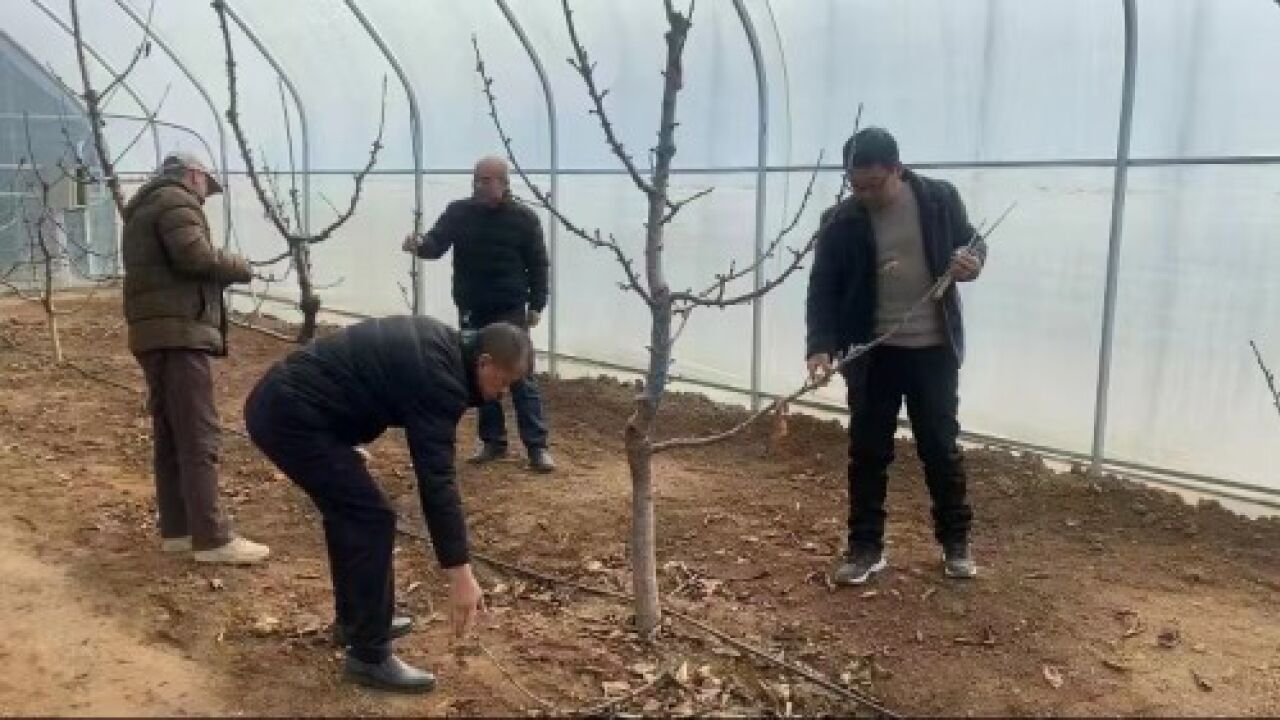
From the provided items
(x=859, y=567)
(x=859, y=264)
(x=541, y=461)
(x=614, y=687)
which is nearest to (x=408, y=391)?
(x=614, y=687)

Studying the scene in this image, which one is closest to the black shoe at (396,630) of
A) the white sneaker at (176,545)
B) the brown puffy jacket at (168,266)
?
the white sneaker at (176,545)

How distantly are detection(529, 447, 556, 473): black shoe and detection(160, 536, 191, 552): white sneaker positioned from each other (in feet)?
6.47

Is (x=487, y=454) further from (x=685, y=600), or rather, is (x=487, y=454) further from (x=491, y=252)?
(x=685, y=600)

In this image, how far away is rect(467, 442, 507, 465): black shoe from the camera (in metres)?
6.10

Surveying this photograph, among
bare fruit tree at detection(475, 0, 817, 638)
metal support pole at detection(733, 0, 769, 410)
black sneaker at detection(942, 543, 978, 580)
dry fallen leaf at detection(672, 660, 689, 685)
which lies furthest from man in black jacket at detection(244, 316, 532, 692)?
metal support pole at detection(733, 0, 769, 410)

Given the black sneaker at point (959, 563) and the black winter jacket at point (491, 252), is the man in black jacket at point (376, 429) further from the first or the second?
the black winter jacket at point (491, 252)

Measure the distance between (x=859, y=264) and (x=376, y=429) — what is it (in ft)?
6.39

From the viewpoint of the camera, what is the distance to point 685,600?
13.6 ft

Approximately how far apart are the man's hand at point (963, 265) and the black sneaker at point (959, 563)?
1100 millimetres

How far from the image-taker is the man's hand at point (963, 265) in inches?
155

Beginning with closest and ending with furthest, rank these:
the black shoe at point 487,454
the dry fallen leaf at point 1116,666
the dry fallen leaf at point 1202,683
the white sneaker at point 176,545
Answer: the dry fallen leaf at point 1202,683 < the dry fallen leaf at point 1116,666 < the white sneaker at point 176,545 < the black shoe at point 487,454

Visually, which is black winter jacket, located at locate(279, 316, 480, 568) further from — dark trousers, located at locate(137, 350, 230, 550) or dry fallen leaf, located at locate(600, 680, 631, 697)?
dark trousers, located at locate(137, 350, 230, 550)

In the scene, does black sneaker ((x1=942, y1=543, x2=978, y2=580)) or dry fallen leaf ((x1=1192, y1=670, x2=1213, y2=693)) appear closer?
dry fallen leaf ((x1=1192, y1=670, x2=1213, y2=693))

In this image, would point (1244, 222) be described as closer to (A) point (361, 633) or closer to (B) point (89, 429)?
(A) point (361, 633)
